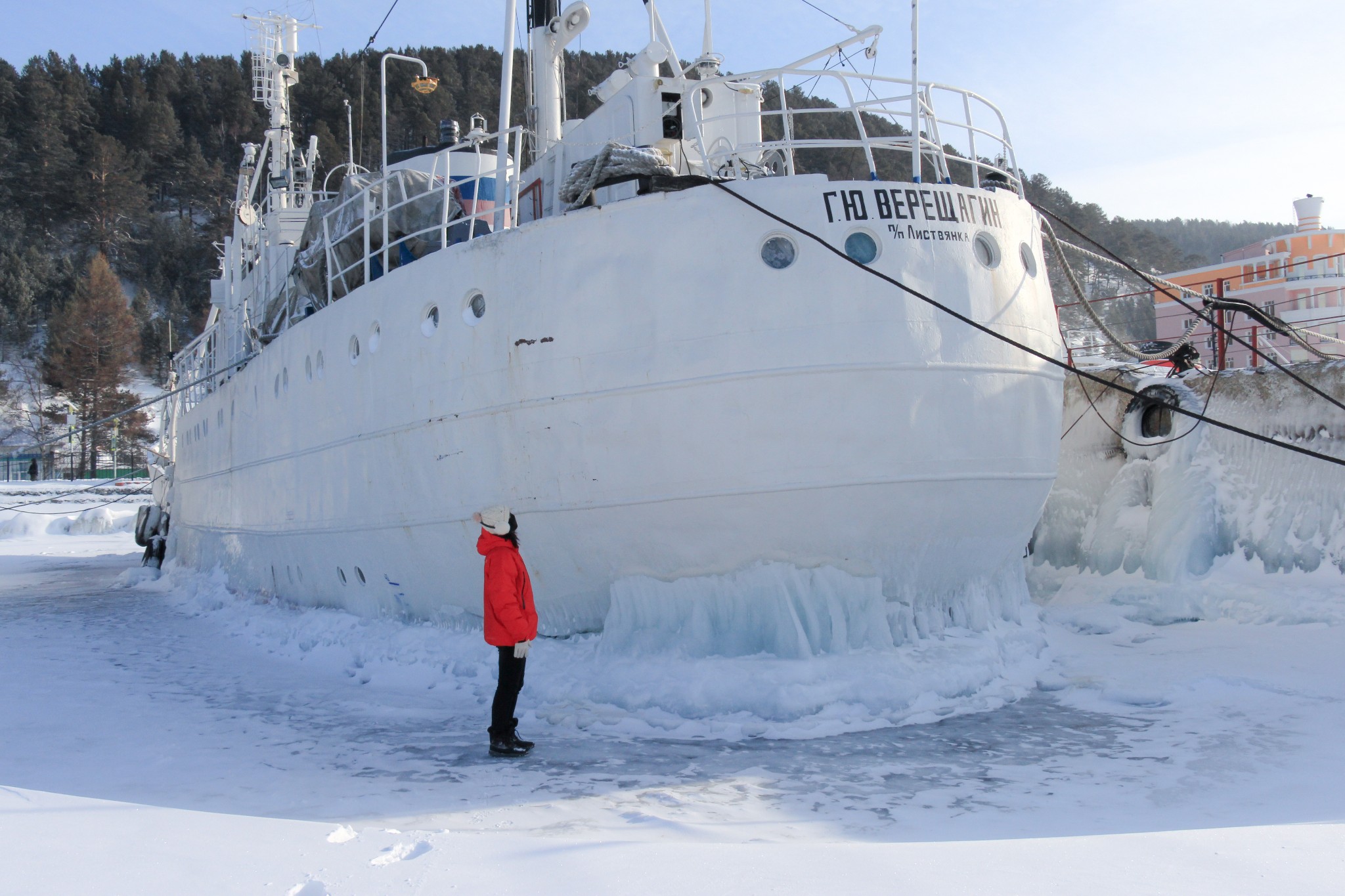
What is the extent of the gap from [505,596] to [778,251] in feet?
9.82

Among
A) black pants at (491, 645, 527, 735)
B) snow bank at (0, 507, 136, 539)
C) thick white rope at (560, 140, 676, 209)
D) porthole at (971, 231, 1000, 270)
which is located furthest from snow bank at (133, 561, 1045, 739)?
snow bank at (0, 507, 136, 539)

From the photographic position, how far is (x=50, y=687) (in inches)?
293

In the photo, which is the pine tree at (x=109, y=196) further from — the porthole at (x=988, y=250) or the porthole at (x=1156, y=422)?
the porthole at (x=988, y=250)

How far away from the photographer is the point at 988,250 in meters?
7.25

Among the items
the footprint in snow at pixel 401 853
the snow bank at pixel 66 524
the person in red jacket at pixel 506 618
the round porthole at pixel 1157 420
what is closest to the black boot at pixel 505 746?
the person in red jacket at pixel 506 618

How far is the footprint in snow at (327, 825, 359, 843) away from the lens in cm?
364

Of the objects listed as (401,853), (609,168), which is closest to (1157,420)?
(609,168)

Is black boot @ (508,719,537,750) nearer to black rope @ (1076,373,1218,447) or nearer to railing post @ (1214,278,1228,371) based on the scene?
black rope @ (1076,373,1218,447)

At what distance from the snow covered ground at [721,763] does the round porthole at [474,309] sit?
2.56 metres

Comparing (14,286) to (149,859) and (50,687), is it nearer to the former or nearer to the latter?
(50,687)

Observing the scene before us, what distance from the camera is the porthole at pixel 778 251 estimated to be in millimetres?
6680

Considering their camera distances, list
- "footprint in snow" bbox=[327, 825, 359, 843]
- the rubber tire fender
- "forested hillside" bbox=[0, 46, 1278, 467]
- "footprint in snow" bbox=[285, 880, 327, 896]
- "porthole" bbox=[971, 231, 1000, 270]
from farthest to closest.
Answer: "forested hillside" bbox=[0, 46, 1278, 467] < the rubber tire fender < "porthole" bbox=[971, 231, 1000, 270] < "footprint in snow" bbox=[327, 825, 359, 843] < "footprint in snow" bbox=[285, 880, 327, 896]

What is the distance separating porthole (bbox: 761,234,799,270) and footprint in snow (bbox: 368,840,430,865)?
4.37 meters

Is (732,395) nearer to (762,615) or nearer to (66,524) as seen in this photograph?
(762,615)
